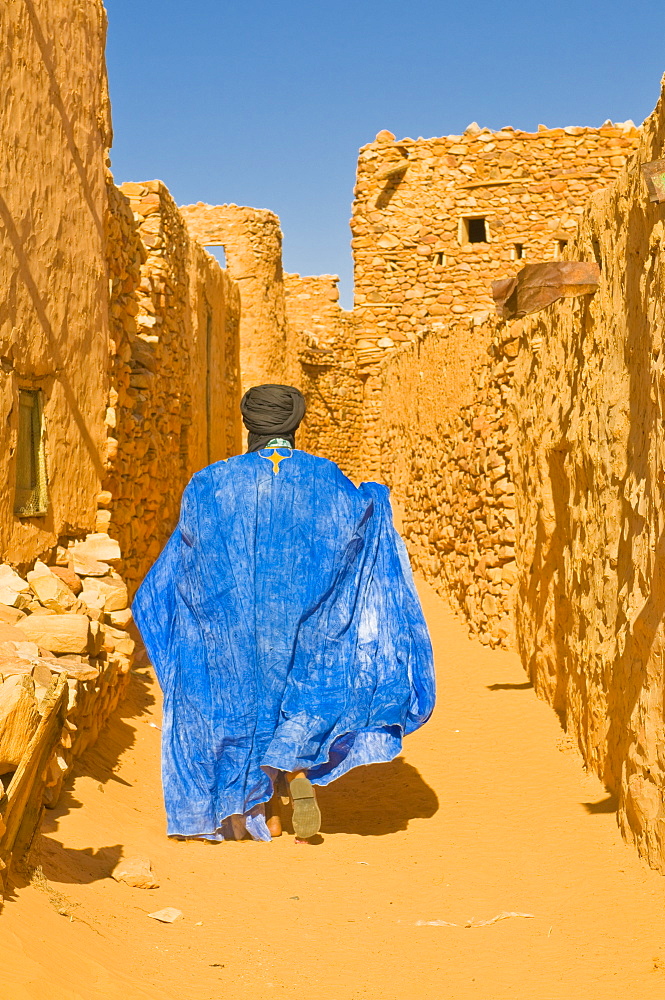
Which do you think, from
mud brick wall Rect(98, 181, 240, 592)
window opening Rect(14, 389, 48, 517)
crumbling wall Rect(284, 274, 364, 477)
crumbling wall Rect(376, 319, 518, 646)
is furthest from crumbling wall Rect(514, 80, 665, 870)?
crumbling wall Rect(284, 274, 364, 477)

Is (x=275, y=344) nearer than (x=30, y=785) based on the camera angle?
No

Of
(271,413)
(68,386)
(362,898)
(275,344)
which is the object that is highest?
(275,344)

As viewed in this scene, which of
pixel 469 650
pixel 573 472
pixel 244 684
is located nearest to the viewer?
pixel 244 684

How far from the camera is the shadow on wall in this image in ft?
16.5

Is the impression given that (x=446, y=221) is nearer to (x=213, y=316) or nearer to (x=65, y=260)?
(x=213, y=316)

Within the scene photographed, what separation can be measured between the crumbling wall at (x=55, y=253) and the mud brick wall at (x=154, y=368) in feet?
1.15

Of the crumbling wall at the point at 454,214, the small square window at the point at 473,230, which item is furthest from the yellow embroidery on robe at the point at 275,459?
the small square window at the point at 473,230

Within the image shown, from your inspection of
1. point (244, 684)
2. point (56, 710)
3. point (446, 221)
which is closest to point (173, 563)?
point (244, 684)

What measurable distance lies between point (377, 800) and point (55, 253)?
3.42m

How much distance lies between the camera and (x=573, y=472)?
19.5 feet

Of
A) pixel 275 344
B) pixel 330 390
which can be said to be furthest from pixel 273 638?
pixel 330 390

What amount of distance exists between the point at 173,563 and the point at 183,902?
1.68 metres

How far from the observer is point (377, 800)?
18.0 feet

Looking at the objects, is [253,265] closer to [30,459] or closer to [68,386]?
[68,386]
